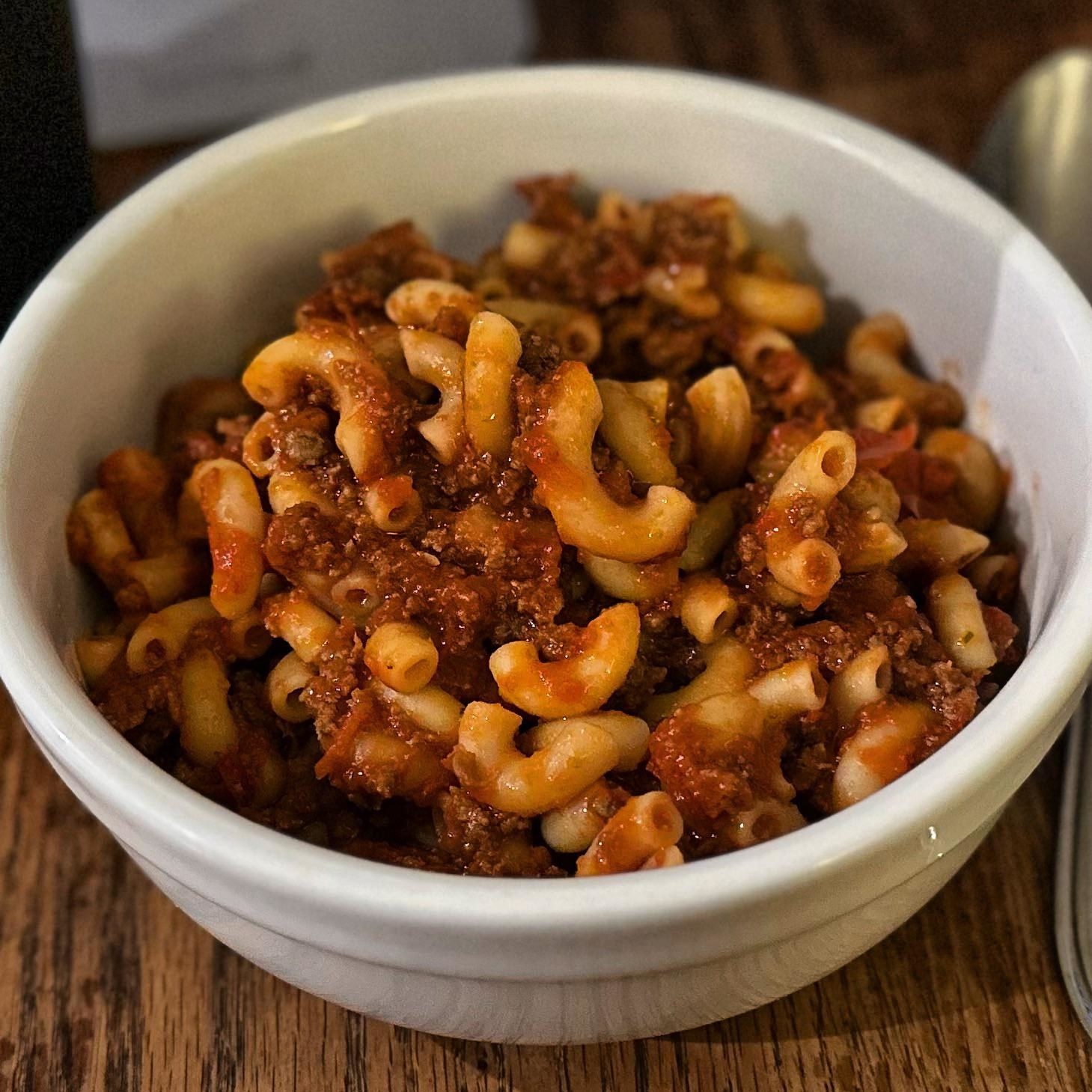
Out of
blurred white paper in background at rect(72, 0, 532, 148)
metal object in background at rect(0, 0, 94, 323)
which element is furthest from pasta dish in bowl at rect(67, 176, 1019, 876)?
blurred white paper in background at rect(72, 0, 532, 148)

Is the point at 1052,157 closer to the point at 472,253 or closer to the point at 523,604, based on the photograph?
the point at 472,253

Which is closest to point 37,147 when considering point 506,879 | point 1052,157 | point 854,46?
point 506,879

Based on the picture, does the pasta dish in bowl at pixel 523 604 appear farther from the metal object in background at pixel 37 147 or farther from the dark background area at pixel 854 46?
the dark background area at pixel 854 46

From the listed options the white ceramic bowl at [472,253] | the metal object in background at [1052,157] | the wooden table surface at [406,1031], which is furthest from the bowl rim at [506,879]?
the metal object in background at [1052,157]

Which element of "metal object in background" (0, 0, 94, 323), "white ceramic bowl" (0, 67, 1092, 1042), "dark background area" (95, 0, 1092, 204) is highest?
"metal object in background" (0, 0, 94, 323)

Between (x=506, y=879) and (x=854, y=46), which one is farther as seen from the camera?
(x=854, y=46)

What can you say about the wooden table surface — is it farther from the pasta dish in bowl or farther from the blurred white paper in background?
the blurred white paper in background
